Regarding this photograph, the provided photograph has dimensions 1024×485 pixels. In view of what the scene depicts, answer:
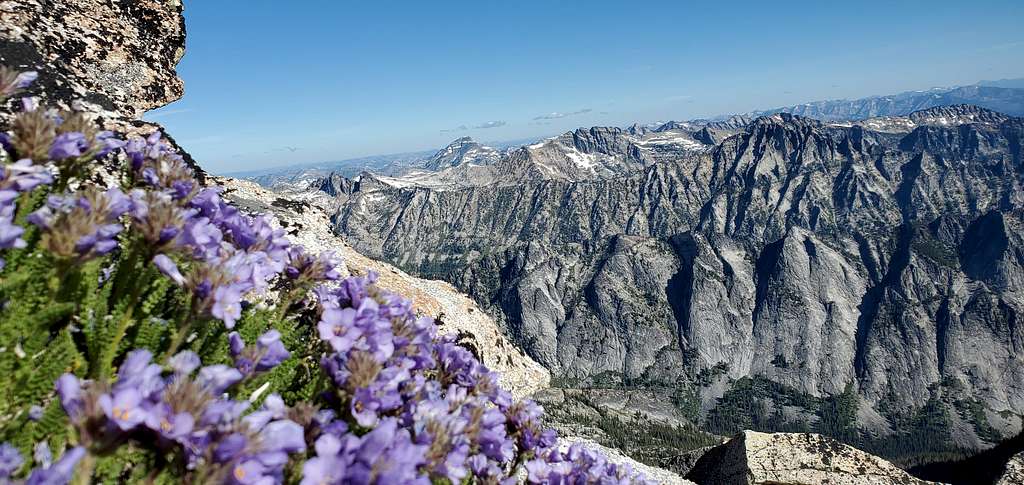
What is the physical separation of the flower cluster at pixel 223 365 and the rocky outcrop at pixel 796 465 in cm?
1498

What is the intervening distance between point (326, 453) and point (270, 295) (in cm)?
637

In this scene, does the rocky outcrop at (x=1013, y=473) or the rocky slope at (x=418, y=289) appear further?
the rocky outcrop at (x=1013, y=473)

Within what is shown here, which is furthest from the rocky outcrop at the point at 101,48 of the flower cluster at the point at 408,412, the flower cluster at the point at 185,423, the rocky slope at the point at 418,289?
the flower cluster at the point at 185,423

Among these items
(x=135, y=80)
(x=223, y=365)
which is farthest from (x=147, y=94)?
(x=223, y=365)

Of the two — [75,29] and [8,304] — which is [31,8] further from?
[8,304]

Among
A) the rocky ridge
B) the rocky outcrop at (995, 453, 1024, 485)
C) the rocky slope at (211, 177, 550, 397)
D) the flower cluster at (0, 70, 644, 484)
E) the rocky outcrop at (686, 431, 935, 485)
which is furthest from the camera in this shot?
the rocky outcrop at (995, 453, 1024, 485)

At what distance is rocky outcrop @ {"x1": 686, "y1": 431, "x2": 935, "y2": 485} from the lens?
15.9 metres

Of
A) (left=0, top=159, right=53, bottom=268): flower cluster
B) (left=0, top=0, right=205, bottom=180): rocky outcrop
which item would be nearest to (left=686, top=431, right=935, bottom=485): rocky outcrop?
(left=0, top=0, right=205, bottom=180): rocky outcrop

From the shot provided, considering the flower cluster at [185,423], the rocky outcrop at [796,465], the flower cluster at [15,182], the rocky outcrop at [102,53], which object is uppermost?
the rocky outcrop at [102,53]

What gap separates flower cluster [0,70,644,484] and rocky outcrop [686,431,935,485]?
590 inches

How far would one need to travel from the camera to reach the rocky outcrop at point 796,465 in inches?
626

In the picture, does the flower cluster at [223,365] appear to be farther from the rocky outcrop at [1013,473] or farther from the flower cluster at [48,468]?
the rocky outcrop at [1013,473]

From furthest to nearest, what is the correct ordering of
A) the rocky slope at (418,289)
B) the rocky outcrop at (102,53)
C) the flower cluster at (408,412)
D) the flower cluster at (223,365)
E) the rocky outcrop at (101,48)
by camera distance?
the rocky slope at (418,289), the rocky outcrop at (101,48), the rocky outcrop at (102,53), the flower cluster at (408,412), the flower cluster at (223,365)

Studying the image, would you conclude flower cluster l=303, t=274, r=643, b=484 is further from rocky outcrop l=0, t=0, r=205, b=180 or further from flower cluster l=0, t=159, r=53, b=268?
rocky outcrop l=0, t=0, r=205, b=180
